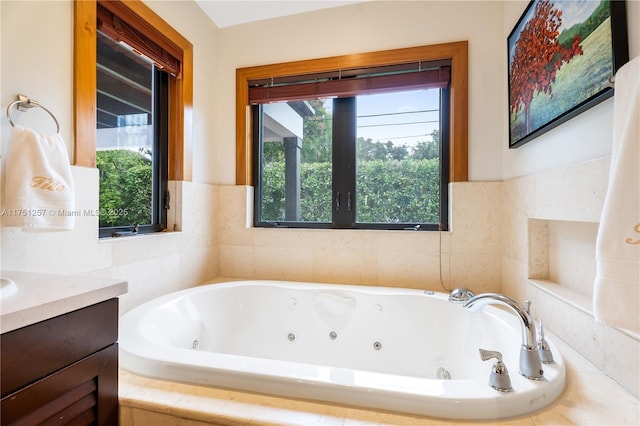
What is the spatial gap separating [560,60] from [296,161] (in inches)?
61.8

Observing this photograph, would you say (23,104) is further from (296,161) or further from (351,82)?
(351,82)

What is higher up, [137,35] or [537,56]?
[137,35]

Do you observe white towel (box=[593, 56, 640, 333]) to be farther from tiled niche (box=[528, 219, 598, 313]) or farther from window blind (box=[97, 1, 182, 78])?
window blind (box=[97, 1, 182, 78])

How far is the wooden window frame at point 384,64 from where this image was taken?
1.80m

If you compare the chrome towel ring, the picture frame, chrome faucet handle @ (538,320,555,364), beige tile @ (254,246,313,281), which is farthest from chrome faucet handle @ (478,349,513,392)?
the chrome towel ring

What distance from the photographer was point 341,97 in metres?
2.05

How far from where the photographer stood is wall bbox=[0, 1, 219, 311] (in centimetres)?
102

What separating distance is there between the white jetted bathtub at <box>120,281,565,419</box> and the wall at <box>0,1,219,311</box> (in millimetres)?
224

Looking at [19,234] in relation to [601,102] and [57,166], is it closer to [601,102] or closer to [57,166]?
[57,166]

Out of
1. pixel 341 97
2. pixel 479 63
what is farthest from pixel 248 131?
pixel 479 63

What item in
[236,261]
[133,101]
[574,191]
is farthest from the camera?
[236,261]

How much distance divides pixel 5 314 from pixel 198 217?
4.84 feet

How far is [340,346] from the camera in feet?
5.63

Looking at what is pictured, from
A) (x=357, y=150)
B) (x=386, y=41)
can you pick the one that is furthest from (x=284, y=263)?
(x=386, y=41)
